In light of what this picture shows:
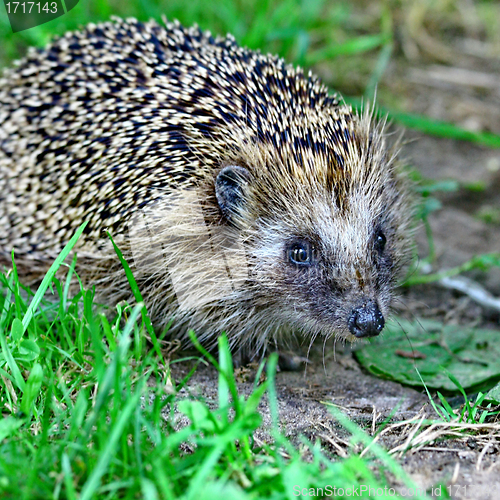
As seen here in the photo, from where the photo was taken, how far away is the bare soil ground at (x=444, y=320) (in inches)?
97.3

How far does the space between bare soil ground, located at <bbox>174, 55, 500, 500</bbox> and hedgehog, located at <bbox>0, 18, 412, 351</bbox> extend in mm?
297

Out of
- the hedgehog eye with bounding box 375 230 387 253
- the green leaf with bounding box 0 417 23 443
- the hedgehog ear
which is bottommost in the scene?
the green leaf with bounding box 0 417 23 443

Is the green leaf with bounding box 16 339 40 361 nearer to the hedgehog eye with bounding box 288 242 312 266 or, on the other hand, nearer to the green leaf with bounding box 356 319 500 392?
the hedgehog eye with bounding box 288 242 312 266

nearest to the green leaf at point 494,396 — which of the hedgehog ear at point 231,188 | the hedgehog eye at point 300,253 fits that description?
the hedgehog eye at point 300,253

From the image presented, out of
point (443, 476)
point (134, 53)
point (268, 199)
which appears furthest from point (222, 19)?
point (443, 476)

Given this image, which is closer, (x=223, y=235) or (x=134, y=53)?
(x=223, y=235)

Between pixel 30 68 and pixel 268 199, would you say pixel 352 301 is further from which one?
pixel 30 68

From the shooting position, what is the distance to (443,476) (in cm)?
236

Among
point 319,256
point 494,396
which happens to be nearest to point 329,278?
point 319,256

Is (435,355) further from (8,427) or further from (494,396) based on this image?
(8,427)

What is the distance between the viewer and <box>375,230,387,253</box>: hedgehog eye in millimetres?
3267

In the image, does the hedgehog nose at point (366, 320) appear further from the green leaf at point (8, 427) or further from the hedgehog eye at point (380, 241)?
the green leaf at point (8, 427)

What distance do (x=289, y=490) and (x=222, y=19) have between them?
4.51m

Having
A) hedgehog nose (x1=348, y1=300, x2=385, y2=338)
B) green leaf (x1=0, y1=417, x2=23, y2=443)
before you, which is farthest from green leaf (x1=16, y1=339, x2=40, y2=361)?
hedgehog nose (x1=348, y1=300, x2=385, y2=338)
